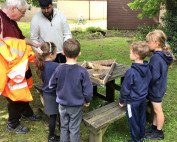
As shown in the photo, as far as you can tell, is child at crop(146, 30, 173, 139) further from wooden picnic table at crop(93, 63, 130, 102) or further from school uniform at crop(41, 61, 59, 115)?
school uniform at crop(41, 61, 59, 115)

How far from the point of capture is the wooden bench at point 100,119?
436cm

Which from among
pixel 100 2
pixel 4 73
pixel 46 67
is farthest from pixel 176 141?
pixel 100 2

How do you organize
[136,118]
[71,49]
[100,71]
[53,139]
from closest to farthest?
[71,49], [136,118], [53,139], [100,71]

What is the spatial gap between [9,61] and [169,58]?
2437 millimetres

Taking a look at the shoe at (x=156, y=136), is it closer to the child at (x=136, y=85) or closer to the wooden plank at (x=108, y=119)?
the child at (x=136, y=85)

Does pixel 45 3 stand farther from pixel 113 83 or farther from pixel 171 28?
pixel 171 28

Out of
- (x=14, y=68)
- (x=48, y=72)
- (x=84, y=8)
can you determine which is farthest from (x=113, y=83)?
(x=84, y=8)

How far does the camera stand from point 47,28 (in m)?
5.40

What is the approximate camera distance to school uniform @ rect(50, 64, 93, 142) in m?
4.14

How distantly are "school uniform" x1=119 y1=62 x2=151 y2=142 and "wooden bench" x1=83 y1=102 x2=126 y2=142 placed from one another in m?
0.22

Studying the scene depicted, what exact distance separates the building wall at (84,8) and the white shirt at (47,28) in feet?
68.1

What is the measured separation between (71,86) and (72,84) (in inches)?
1.3

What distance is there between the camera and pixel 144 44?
444cm

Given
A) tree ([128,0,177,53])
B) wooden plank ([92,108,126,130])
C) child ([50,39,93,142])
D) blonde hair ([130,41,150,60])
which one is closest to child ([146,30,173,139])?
blonde hair ([130,41,150,60])
